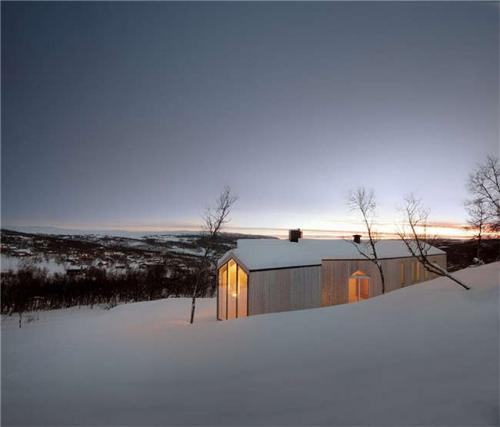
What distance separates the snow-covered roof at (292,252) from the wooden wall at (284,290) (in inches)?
17.9

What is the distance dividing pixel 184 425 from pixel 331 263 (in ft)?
52.0

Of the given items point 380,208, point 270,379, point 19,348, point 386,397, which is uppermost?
point 380,208

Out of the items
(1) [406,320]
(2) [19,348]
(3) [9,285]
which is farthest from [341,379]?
(3) [9,285]

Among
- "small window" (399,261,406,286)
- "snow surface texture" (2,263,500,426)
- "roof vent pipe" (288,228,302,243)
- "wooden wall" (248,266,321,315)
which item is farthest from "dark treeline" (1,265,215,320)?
"snow surface texture" (2,263,500,426)

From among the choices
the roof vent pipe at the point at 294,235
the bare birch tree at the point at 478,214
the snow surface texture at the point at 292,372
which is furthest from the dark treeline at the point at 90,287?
the bare birch tree at the point at 478,214

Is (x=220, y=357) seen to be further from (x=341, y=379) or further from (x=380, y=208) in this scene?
(x=380, y=208)

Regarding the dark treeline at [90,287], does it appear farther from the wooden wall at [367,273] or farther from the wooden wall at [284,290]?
the wooden wall at [284,290]

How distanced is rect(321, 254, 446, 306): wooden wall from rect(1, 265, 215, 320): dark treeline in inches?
1449

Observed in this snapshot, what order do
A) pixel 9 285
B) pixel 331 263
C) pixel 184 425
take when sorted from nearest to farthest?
pixel 184 425
pixel 331 263
pixel 9 285

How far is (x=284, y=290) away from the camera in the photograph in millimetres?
15555

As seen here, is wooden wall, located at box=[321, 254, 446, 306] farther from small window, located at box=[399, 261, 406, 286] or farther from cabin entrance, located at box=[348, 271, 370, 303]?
cabin entrance, located at box=[348, 271, 370, 303]

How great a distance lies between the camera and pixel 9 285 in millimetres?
38594

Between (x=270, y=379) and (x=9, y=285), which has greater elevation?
(x=270, y=379)

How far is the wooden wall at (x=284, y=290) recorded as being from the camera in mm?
14648
